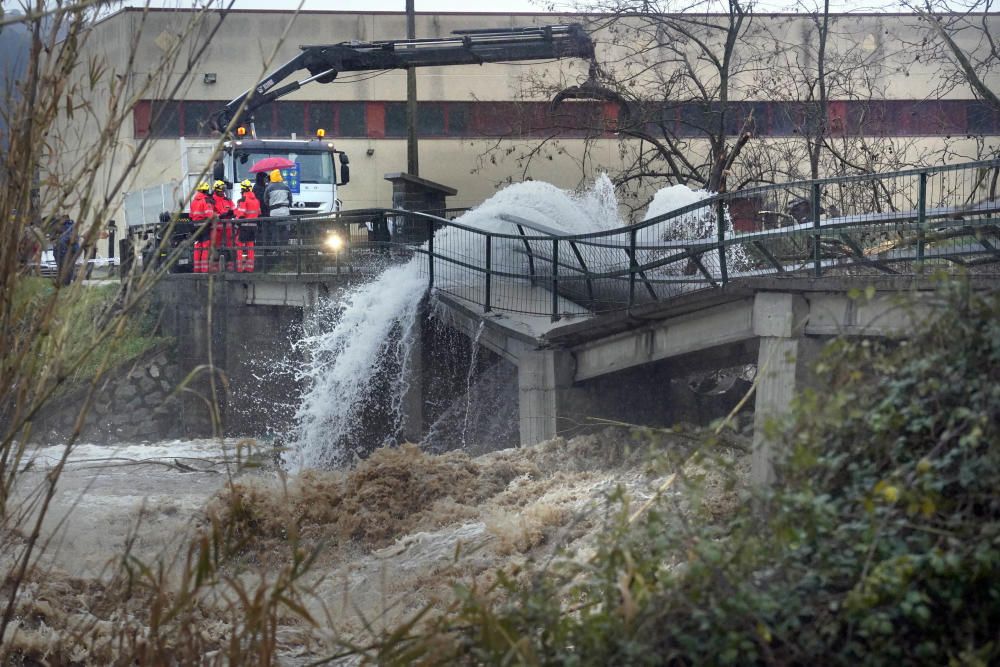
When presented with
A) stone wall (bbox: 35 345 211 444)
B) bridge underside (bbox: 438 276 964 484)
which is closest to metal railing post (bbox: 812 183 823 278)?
bridge underside (bbox: 438 276 964 484)

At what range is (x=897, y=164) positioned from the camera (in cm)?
1933

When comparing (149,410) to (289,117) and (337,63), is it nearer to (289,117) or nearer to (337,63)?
(337,63)

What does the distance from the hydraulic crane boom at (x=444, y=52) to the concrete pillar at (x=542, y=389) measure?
8.33 m

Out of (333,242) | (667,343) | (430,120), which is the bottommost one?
(667,343)

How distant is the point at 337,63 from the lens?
76.4ft

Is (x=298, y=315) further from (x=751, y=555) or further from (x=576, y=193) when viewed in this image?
(x=751, y=555)

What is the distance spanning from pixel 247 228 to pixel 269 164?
251 cm

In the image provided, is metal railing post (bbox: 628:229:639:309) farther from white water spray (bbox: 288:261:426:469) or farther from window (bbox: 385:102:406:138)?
window (bbox: 385:102:406:138)

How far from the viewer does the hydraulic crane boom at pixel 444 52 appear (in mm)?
21250

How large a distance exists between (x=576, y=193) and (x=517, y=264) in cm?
753

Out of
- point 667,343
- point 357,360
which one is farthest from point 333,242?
point 667,343

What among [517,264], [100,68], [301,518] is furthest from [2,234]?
[517,264]

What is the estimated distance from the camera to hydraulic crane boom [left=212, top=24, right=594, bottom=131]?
21.2m

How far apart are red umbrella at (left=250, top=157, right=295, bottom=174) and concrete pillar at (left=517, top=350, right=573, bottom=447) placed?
12256 millimetres
